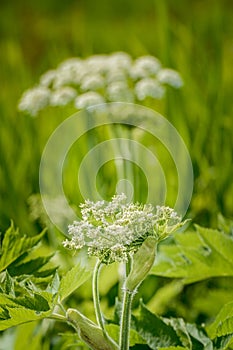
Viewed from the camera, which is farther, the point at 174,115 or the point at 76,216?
the point at 174,115

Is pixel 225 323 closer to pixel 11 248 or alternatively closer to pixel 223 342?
pixel 223 342

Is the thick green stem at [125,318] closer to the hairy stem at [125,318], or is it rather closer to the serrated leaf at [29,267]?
the hairy stem at [125,318]

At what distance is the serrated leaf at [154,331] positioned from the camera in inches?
23.9

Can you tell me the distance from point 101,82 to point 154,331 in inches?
29.8

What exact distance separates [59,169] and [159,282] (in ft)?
1.27

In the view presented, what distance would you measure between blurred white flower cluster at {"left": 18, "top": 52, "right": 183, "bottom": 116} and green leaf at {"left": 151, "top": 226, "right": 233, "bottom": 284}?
1.79 feet

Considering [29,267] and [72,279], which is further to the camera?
[29,267]

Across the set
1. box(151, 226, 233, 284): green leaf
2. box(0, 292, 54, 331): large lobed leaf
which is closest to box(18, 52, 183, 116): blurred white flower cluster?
box(151, 226, 233, 284): green leaf

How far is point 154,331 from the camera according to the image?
2.01ft

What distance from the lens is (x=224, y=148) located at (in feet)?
4.82

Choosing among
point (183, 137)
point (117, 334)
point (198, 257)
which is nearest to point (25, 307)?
point (117, 334)

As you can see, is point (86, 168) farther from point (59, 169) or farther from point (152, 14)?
point (152, 14)

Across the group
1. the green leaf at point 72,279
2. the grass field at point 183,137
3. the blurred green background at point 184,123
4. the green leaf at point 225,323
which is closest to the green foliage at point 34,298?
the green leaf at point 72,279

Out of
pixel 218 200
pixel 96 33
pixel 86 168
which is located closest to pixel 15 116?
pixel 86 168
